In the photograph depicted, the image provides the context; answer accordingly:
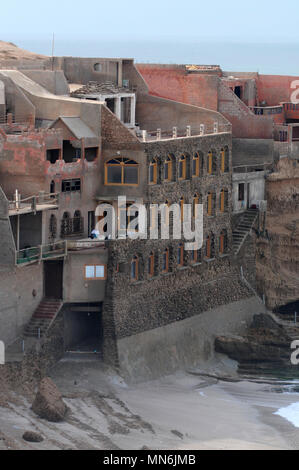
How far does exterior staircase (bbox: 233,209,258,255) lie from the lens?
83.1 meters

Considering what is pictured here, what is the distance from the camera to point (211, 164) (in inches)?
3147

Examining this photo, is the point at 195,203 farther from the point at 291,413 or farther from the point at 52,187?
the point at 291,413

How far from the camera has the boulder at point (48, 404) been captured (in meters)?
64.2

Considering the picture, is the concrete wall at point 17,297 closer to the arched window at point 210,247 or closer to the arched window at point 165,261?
the arched window at point 165,261

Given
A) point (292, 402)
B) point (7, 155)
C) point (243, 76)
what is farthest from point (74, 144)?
point (243, 76)

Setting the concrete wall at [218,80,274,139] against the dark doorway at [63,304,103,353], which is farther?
the concrete wall at [218,80,274,139]

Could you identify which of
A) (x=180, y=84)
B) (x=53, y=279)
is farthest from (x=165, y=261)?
(x=180, y=84)

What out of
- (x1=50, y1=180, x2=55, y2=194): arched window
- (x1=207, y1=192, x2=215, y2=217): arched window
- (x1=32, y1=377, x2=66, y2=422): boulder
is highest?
(x1=50, y1=180, x2=55, y2=194): arched window

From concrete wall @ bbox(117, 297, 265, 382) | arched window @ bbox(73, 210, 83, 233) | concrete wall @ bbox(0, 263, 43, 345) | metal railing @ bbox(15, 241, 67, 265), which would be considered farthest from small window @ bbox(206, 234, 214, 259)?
concrete wall @ bbox(0, 263, 43, 345)

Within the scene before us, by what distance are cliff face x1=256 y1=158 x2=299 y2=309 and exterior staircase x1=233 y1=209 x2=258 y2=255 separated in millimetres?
1499

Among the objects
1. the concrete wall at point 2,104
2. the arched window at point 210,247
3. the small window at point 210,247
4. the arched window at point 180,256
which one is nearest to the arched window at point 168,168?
the arched window at point 180,256

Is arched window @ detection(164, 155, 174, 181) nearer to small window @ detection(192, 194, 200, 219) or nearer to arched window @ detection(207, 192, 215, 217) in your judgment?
small window @ detection(192, 194, 200, 219)

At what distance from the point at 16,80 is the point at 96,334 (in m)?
15.0

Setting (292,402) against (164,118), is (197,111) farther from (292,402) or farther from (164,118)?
(292,402)
